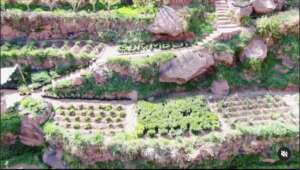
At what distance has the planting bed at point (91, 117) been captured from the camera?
3020cm

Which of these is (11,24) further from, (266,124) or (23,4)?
(266,124)

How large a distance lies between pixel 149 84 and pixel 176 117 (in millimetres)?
3802

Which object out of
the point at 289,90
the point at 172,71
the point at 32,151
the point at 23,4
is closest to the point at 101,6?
the point at 23,4

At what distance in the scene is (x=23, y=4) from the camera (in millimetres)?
37406

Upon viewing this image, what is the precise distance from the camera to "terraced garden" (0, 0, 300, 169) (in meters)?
29.1

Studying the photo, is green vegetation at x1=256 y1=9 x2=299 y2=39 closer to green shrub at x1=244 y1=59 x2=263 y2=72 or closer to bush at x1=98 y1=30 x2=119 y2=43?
green shrub at x1=244 y1=59 x2=263 y2=72

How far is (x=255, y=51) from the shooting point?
112ft

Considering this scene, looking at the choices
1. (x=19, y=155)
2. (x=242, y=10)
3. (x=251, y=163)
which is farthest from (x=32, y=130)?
(x=242, y=10)

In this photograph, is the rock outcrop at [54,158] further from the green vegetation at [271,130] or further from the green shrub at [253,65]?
the green shrub at [253,65]

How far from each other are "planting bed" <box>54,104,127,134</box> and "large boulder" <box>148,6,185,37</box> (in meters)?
7.03

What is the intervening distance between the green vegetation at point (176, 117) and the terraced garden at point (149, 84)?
8 centimetres

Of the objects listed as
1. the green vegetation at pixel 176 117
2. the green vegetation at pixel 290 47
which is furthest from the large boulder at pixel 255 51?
the green vegetation at pixel 176 117

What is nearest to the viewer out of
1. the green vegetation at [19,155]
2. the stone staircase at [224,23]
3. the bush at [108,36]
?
the green vegetation at [19,155]

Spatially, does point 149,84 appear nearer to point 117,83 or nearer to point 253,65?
point 117,83
